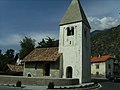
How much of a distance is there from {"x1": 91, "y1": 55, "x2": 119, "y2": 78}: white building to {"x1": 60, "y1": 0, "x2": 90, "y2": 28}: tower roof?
140 ft

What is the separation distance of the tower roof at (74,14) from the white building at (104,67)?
42817 mm

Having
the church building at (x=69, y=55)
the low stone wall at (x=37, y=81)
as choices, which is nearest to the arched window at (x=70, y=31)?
the church building at (x=69, y=55)

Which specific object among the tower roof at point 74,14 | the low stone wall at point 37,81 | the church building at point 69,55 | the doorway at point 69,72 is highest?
the tower roof at point 74,14

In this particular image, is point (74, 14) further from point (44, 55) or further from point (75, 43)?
point (44, 55)

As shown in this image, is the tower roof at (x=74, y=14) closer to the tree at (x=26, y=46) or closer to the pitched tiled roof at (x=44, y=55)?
the pitched tiled roof at (x=44, y=55)

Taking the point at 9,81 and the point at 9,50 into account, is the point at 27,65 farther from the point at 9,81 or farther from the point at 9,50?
the point at 9,50

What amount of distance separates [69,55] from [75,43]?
8.38 ft

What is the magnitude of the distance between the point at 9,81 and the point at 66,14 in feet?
60.2

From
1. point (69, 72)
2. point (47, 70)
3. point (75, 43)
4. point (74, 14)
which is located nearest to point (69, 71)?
point (69, 72)

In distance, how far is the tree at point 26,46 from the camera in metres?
69.1

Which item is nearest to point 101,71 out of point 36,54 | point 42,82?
point 36,54

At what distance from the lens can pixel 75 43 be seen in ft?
131

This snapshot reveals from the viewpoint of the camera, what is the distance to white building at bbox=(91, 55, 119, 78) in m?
83.2

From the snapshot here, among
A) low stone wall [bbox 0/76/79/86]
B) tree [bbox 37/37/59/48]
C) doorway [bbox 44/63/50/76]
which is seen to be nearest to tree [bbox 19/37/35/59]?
tree [bbox 37/37/59/48]
